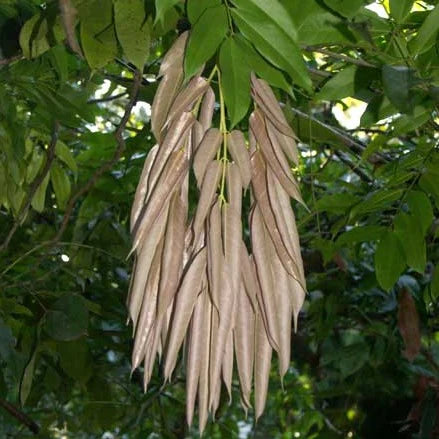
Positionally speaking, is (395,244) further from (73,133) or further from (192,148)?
(73,133)

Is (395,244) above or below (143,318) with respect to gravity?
above

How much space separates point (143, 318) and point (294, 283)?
122 millimetres

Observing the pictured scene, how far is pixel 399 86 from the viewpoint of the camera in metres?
0.75

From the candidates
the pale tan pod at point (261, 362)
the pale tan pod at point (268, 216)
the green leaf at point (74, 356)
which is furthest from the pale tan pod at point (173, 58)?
the green leaf at point (74, 356)

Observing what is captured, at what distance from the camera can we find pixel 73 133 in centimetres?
187

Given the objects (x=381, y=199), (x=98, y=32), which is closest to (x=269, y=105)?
(x=98, y=32)

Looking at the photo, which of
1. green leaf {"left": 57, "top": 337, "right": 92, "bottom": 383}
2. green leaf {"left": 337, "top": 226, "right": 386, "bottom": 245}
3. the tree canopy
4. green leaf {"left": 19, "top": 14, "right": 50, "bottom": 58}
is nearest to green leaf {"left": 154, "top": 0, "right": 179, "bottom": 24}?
the tree canopy

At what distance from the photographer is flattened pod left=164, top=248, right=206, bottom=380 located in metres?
0.67

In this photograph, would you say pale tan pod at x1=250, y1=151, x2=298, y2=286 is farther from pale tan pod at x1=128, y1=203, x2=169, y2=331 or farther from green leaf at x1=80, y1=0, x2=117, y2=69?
green leaf at x1=80, y1=0, x2=117, y2=69

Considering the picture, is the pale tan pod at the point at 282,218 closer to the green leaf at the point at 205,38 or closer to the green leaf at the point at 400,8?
the green leaf at the point at 205,38

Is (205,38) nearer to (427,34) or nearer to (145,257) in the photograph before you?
(145,257)

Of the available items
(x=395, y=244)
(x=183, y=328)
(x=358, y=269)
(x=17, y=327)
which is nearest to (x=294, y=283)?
(x=183, y=328)

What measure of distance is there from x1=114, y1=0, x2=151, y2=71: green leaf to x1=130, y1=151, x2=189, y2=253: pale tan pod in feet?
0.53

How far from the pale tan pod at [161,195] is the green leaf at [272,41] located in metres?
0.11
